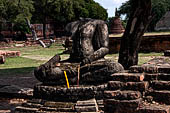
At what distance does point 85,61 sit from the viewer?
5395mm

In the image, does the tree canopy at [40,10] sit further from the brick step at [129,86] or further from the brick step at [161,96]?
the brick step at [161,96]

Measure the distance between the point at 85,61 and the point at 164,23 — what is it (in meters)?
49.9

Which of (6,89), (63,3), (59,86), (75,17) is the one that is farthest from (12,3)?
(59,86)

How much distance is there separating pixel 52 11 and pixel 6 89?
28.1 metres

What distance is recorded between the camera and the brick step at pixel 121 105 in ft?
10.7

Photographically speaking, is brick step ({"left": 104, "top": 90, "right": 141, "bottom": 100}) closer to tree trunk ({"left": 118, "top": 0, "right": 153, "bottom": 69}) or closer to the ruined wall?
tree trunk ({"left": 118, "top": 0, "right": 153, "bottom": 69})

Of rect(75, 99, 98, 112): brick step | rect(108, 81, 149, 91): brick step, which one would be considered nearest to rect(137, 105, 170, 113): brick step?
rect(108, 81, 149, 91): brick step

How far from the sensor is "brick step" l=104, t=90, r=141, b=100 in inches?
131

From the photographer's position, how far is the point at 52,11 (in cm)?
3412

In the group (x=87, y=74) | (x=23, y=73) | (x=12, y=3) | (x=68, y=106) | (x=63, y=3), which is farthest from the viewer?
(x=63, y=3)

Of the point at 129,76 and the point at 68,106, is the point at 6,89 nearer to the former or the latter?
the point at 68,106

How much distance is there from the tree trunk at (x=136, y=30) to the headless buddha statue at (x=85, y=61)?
111 cm

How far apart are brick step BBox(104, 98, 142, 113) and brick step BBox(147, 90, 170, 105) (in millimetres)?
205

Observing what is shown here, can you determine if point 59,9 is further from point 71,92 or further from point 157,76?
point 157,76
